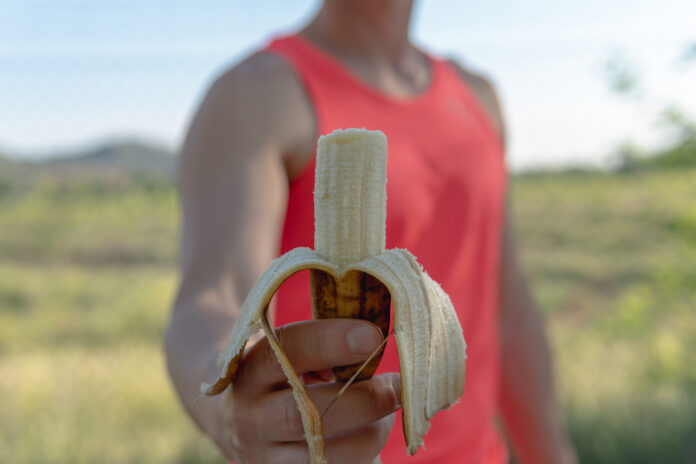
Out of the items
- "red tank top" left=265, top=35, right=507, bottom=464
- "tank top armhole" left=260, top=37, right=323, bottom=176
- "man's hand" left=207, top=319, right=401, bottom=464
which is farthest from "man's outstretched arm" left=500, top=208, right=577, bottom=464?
"man's hand" left=207, top=319, right=401, bottom=464

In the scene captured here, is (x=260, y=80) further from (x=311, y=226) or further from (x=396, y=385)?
(x=396, y=385)

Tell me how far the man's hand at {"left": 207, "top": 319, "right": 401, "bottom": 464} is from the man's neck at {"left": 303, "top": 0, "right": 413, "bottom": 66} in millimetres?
633

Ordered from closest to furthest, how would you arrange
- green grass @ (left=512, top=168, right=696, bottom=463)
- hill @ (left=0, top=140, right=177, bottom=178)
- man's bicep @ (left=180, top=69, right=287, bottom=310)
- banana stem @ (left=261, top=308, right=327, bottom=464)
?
1. banana stem @ (left=261, top=308, right=327, bottom=464)
2. man's bicep @ (left=180, top=69, right=287, bottom=310)
3. green grass @ (left=512, top=168, right=696, bottom=463)
4. hill @ (left=0, top=140, right=177, bottom=178)

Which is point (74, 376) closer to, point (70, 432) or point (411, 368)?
point (70, 432)

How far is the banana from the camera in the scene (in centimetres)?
30

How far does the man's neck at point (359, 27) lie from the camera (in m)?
0.88

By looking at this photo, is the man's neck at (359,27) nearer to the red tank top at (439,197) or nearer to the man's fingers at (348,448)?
the red tank top at (439,197)

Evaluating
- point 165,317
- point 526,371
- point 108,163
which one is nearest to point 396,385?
point 526,371

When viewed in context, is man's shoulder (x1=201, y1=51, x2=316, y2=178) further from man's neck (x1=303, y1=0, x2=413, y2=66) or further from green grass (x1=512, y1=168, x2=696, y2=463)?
green grass (x1=512, y1=168, x2=696, y2=463)

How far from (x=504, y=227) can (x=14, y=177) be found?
12172 mm

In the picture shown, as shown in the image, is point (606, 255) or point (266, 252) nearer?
point (266, 252)

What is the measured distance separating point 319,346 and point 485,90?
1003 mm

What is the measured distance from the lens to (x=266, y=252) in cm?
65

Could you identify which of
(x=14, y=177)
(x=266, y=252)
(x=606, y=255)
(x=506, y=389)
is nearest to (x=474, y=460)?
(x=506, y=389)
